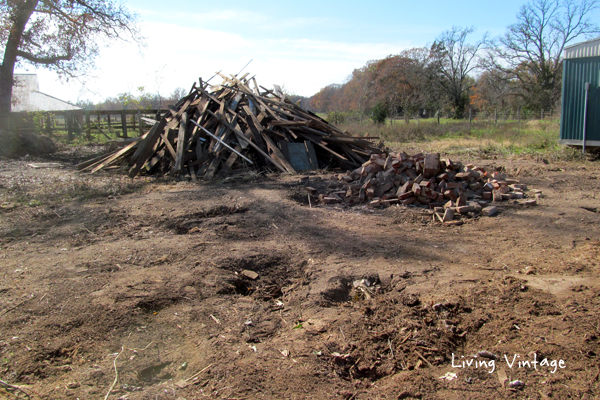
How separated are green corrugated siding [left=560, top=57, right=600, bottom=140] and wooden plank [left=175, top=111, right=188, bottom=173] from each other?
11651 mm

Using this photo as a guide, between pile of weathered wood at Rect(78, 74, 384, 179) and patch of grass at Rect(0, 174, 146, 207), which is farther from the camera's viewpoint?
pile of weathered wood at Rect(78, 74, 384, 179)

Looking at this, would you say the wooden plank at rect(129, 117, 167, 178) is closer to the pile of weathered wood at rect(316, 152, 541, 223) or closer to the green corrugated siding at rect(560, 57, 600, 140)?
the pile of weathered wood at rect(316, 152, 541, 223)

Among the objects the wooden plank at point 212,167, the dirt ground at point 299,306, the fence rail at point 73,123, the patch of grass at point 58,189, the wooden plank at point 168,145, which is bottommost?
the dirt ground at point 299,306

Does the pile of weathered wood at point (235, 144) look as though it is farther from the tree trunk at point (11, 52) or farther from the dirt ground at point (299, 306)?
the tree trunk at point (11, 52)

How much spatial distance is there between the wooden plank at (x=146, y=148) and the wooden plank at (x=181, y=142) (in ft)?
2.38

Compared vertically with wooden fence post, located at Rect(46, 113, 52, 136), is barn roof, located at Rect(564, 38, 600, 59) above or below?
above

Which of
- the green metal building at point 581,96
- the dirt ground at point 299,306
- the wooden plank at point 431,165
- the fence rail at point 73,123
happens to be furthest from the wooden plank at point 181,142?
the green metal building at point 581,96

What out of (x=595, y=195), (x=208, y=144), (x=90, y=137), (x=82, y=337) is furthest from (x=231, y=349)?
(x=90, y=137)

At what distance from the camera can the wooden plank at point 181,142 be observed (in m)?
9.53

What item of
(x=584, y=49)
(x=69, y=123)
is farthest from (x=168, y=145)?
(x=584, y=49)

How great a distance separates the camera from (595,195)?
6941 mm

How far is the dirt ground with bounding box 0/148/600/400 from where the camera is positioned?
2443 millimetres

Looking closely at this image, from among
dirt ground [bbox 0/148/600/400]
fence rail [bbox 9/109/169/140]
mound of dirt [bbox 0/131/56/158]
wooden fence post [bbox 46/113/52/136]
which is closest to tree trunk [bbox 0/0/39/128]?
fence rail [bbox 9/109/169/140]

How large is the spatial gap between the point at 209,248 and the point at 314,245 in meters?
1.31
